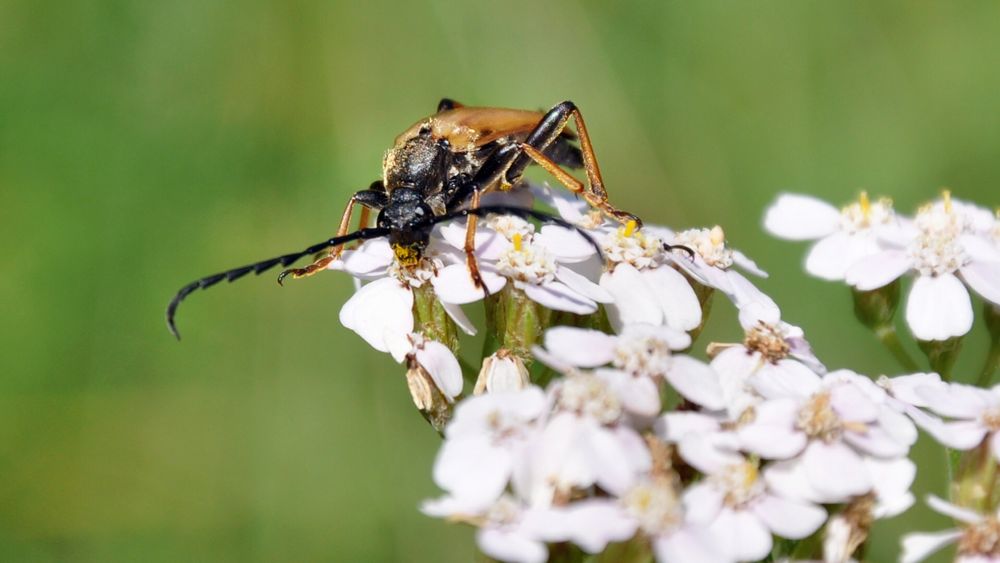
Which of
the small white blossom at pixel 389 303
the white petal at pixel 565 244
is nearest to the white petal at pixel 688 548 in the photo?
the small white blossom at pixel 389 303

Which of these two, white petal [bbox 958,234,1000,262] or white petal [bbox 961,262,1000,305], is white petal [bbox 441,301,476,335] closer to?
white petal [bbox 961,262,1000,305]

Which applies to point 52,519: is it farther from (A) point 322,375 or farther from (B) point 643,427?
(B) point 643,427

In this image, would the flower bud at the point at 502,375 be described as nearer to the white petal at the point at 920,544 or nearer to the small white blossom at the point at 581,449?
the small white blossom at the point at 581,449

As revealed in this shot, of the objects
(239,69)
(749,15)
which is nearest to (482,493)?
(239,69)

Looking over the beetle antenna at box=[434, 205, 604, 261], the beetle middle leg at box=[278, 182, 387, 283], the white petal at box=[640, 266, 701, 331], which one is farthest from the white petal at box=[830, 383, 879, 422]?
the beetle middle leg at box=[278, 182, 387, 283]

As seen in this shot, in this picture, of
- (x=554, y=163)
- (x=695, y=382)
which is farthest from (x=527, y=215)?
(x=554, y=163)

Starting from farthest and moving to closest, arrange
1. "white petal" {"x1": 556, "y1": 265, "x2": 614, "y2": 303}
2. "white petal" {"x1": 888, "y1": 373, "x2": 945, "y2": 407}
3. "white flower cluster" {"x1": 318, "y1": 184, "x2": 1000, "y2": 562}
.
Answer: "white petal" {"x1": 556, "y1": 265, "x2": 614, "y2": 303}, "white petal" {"x1": 888, "y1": 373, "x2": 945, "y2": 407}, "white flower cluster" {"x1": 318, "y1": 184, "x2": 1000, "y2": 562}

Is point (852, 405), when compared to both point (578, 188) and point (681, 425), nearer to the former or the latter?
point (681, 425)
